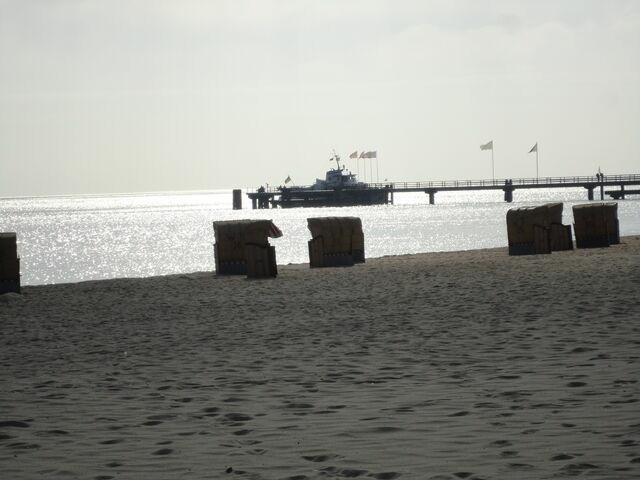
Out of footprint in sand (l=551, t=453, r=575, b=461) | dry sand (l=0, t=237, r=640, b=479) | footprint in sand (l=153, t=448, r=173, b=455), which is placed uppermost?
footprint in sand (l=551, t=453, r=575, b=461)

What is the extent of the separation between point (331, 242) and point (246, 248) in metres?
3.72

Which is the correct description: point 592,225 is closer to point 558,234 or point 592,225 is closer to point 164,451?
point 558,234

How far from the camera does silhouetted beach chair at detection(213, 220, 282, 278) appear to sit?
22.6m

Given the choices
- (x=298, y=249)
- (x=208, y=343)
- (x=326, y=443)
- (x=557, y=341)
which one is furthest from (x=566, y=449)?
(x=298, y=249)

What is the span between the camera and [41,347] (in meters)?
11.4

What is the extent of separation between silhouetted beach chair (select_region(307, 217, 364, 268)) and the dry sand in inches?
375

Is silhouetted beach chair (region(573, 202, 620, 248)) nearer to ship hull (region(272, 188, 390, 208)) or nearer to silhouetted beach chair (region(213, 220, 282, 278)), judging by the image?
silhouetted beach chair (region(213, 220, 282, 278))

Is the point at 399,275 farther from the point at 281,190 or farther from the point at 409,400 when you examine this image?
the point at 281,190

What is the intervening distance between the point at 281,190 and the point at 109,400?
12660 cm

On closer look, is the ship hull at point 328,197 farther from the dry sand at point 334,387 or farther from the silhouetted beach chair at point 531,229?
the dry sand at point 334,387

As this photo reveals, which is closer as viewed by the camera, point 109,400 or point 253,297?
point 109,400

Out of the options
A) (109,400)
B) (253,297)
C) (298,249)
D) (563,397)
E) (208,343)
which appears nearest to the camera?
(563,397)

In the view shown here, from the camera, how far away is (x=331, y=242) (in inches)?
1022

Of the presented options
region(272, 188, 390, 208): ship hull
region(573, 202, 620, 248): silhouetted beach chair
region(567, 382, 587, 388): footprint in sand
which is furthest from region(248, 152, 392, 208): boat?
region(567, 382, 587, 388): footprint in sand
